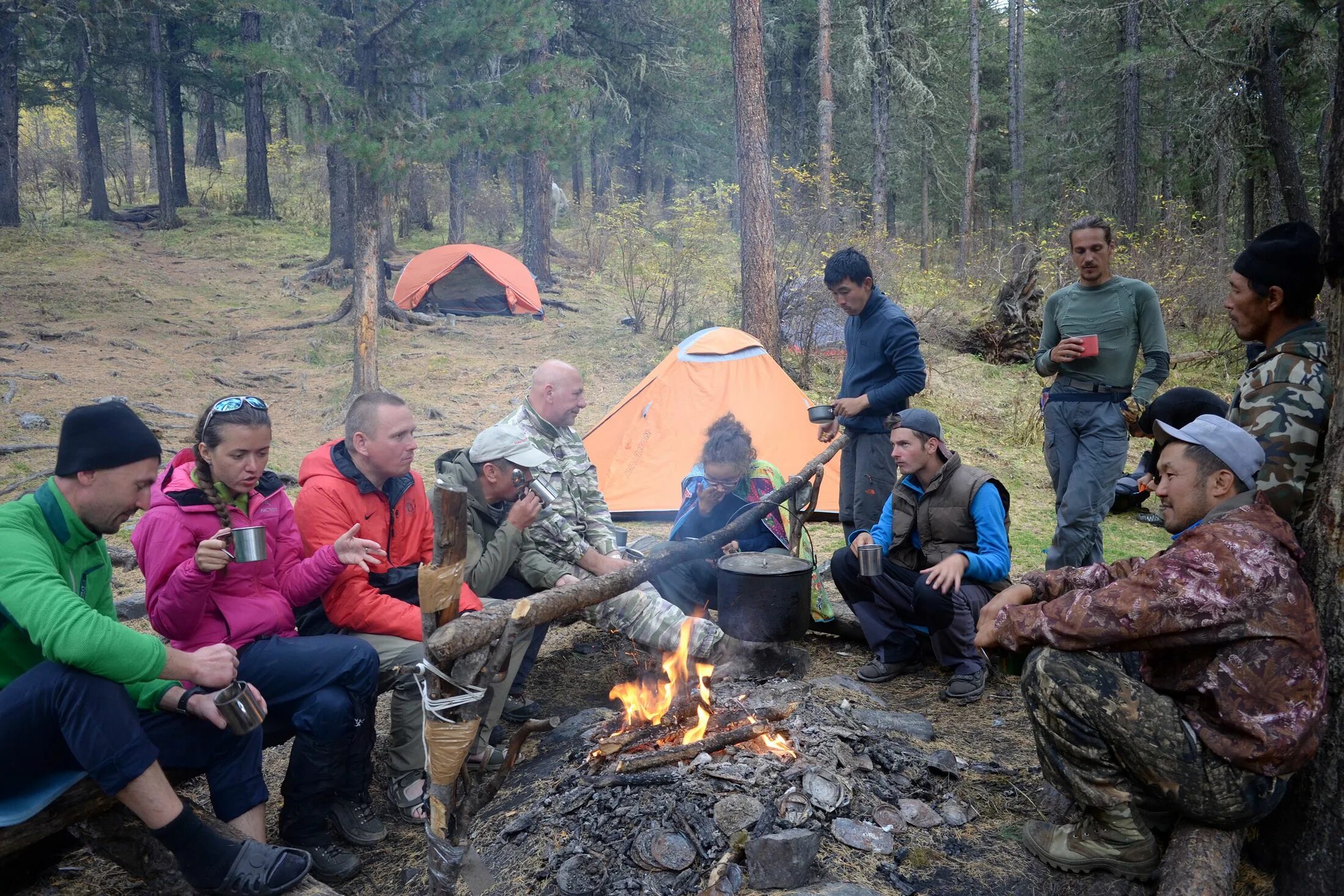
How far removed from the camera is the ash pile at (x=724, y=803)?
2.54 metres

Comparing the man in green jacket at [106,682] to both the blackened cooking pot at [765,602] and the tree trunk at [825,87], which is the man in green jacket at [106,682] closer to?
the blackened cooking pot at [765,602]

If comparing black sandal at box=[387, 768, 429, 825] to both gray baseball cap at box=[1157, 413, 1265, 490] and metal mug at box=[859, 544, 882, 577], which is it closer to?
metal mug at box=[859, 544, 882, 577]

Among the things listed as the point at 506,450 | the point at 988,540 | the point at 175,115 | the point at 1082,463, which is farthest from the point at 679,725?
the point at 175,115

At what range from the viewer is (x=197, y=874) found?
8.20ft

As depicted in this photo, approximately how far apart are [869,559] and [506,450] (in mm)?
1735

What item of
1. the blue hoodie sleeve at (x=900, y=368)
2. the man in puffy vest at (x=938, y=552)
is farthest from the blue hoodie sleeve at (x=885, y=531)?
the blue hoodie sleeve at (x=900, y=368)

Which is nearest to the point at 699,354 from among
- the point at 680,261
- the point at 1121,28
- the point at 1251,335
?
the point at 1251,335

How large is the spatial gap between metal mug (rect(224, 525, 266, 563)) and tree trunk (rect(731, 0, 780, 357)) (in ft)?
22.7

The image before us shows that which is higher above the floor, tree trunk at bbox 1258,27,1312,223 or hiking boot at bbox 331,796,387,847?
tree trunk at bbox 1258,27,1312,223

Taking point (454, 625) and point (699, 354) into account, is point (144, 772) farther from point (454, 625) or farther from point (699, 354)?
point (699, 354)

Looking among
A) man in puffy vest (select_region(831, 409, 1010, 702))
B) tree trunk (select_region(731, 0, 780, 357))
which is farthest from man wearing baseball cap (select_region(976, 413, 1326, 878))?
tree trunk (select_region(731, 0, 780, 357))

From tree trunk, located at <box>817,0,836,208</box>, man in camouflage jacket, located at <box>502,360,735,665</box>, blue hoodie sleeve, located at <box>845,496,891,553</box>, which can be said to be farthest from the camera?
tree trunk, located at <box>817,0,836,208</box>

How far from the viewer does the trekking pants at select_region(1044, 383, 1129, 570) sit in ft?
14.7

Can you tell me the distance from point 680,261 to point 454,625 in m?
11.0
